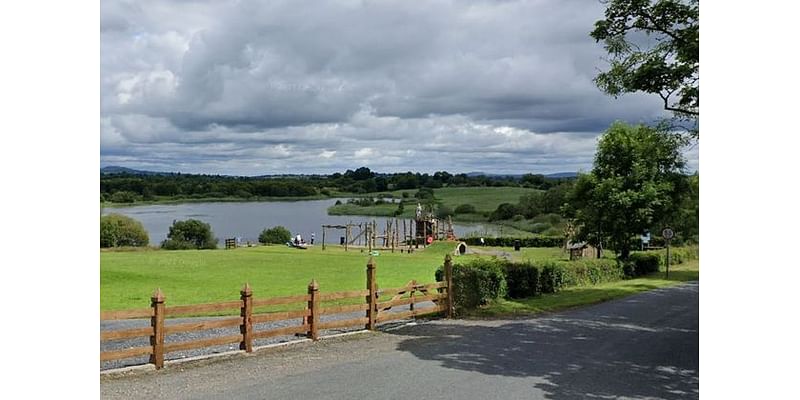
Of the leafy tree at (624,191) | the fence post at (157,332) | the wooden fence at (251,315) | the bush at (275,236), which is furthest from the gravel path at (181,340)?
the bush at (275,236)

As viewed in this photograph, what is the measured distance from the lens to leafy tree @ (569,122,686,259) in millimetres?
36844

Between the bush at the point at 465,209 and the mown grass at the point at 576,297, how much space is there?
42.5 meters

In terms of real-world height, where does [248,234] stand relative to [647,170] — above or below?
below

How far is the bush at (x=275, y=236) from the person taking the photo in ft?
222

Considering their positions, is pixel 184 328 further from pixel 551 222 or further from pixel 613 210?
pixel 551 222

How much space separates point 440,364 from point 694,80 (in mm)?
5789

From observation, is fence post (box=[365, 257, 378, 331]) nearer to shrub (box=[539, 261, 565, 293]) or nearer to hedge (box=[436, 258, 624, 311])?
hedge (box=[436, 258, 624, 311])

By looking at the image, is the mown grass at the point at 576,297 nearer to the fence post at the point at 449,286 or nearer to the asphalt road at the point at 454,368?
the fence post at the point at 449,286

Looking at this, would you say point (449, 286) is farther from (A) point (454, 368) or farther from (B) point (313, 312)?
(A) point (454, 368)

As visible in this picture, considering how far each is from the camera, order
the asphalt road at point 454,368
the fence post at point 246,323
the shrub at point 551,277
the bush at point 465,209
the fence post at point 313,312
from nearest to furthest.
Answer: the asphalt road at point 454,368, the fence post at point 246,323, the fence post at point 313,312, the shrub at point 551,277, the bush at point 465,209

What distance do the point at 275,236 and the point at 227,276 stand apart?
3825 cm

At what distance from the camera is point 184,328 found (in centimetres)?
1059

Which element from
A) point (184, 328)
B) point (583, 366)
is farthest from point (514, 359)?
point (184, 328)
